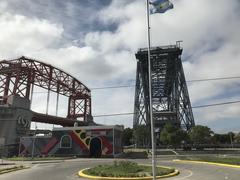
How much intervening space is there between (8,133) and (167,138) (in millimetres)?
41729

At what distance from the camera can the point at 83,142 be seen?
52969mm

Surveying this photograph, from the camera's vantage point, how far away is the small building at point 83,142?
51.3m

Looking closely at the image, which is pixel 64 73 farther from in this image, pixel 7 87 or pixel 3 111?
pixel 3 111

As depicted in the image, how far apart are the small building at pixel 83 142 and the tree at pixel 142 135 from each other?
3705 centimetres

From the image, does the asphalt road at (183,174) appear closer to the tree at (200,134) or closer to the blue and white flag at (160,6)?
the blue and white flag at (160,6)

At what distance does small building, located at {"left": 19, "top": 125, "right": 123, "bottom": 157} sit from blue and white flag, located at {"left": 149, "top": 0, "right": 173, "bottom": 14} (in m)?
36.2

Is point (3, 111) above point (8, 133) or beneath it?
above

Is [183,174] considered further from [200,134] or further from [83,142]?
[200,134]

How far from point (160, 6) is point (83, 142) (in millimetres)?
39913

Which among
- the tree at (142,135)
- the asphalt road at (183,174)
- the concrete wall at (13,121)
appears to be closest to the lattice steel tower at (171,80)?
the tree at (142,135)

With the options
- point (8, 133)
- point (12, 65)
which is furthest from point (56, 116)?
point (8, 133)

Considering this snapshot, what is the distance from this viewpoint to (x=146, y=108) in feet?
329

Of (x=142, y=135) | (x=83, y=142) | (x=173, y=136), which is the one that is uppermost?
(x=142, y=135)

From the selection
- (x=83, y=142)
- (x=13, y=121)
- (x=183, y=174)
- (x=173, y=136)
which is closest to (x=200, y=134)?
(x=173, y=136)
